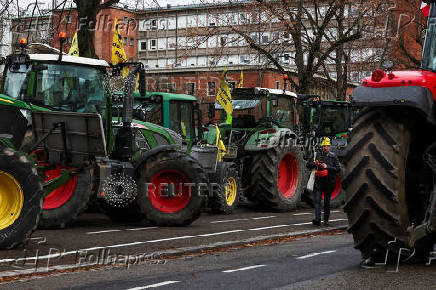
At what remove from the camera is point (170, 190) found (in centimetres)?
1526

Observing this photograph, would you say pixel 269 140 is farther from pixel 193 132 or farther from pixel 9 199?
pixel 9 199

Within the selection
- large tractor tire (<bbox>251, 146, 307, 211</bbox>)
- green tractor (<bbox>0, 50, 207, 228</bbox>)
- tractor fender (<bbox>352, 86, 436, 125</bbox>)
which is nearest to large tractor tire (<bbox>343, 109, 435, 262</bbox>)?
tractor fender (<bbox>352, 86, 436, 125</bbox>)

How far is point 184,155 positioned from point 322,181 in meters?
3.24

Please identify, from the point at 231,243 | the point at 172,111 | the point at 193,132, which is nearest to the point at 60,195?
the point at 231,243

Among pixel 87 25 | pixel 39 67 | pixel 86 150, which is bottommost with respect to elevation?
Result: pixel 86 150

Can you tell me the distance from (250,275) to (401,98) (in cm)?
262

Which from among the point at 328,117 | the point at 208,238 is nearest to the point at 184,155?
the point at 208,238

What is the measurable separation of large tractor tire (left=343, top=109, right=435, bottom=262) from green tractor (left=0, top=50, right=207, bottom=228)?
19.9 feet

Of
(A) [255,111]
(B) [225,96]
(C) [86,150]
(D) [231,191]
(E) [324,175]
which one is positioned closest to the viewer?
(C) [86,150]

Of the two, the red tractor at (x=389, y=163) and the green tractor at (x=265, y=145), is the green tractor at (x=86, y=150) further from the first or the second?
the red tractor at (x=389, y=163)

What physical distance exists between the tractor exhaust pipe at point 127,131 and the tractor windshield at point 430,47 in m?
7.75

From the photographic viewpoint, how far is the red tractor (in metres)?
8.27

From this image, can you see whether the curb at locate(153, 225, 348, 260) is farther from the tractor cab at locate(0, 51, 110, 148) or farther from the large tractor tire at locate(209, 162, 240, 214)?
the tractor cab at locate(0, 51, 110, 148)

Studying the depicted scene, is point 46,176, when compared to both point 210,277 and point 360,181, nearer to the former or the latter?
point 210,277
